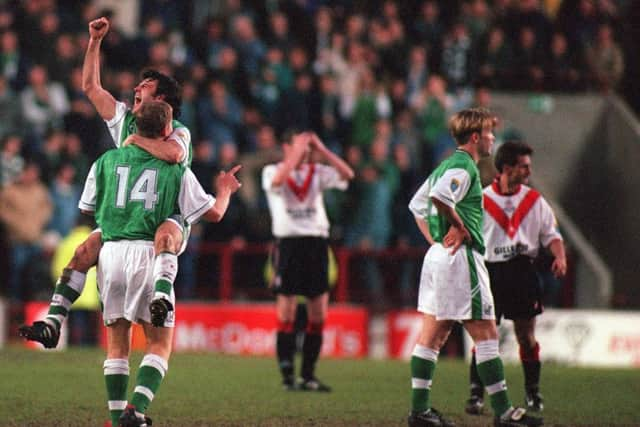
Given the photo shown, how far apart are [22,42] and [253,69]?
3613 mm

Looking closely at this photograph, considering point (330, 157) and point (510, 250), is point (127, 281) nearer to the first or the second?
point (510, 250)

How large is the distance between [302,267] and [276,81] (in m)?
8.34

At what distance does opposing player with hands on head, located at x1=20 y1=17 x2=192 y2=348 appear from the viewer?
8.15 meters

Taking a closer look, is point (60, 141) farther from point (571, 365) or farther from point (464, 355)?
point (571, 365)

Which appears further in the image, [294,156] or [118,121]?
[294,156]

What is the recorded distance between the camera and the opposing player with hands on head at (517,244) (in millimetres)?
11133

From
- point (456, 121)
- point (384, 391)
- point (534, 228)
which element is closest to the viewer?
point (456, 121)

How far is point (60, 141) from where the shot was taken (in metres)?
19.2

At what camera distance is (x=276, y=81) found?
21125mm

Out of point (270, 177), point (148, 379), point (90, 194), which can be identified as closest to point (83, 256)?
point (90, 194)

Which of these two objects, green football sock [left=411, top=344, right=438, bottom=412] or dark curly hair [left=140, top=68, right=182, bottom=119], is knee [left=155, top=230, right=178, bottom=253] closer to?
dark curly hair [left=140, top=68, right=182, bottom=119]

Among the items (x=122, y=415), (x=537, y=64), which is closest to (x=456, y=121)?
(x=122, y=415)

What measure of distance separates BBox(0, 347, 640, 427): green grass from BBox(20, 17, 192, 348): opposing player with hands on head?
1255mm

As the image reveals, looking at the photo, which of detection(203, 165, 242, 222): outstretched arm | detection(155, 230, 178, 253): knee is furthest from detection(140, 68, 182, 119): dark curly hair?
detection(155, 230, 178, 253): knee
